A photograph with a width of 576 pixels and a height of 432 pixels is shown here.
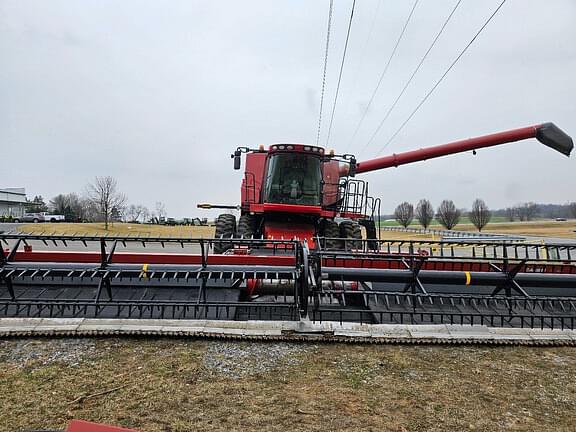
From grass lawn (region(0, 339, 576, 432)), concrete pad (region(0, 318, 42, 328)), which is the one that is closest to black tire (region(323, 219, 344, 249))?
grass lawn (region(0, 339, 576, 432))

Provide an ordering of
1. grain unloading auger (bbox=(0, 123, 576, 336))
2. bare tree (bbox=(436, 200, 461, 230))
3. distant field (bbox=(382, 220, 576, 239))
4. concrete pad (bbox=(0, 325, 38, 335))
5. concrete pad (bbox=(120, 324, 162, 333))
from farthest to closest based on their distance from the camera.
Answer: bare tree (bbox=(436, 200, 461, 230)) < distant field (bbox=(382, 220, 576, 239)) < grain unloading auger (bbox=(0, 123, 576, 336)) < concrete pad (bbox=(120, 324, 162, 333)) < concrete pad (bbox=(0, 325, 38, 335))

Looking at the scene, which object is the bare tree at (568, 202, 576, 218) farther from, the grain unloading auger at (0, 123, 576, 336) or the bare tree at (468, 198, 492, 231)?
the grain unloading auger at (0, 123, 576, 336)

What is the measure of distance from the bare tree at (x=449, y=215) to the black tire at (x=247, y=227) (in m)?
45.0

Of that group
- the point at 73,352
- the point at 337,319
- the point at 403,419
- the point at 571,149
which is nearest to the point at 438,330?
the point at 337,319

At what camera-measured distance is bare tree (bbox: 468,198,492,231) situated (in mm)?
48375

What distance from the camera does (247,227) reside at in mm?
7566

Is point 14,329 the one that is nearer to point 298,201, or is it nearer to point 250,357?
point 250,357

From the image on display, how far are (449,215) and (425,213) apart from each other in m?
3.44

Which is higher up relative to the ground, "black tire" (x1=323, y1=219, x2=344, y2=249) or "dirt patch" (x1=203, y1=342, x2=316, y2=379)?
"black tire" (x1=323, y1=219, x2=344, y2=249)

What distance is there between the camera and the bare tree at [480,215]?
48375 millimetres

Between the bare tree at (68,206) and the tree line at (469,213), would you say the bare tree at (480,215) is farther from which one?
the bare tree at (68,206)

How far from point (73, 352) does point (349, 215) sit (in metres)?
5.90

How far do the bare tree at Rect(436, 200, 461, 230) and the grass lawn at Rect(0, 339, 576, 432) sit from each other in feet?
157

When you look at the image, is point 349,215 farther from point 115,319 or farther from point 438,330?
point 115,319
